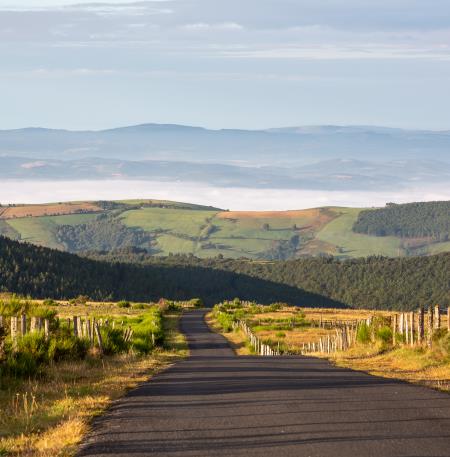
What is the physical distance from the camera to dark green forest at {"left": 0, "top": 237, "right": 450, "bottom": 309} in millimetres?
140500

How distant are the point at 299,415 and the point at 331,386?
16.4 feet

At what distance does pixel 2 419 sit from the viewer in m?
15.4

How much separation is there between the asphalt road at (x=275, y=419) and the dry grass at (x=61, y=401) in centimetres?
38

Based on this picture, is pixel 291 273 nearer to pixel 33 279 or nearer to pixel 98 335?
pixel 33 279

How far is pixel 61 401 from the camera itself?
1750cm

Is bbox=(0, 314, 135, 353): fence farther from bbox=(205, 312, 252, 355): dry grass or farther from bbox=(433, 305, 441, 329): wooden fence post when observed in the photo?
bbox=(205, 312, 252, 355): dry grass

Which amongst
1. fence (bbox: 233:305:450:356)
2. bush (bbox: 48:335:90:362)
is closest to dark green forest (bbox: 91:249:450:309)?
fence (bbox: 233:305:450:356)

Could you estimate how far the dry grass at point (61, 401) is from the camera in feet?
42.9

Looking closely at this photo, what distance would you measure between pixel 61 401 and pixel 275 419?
4.59m

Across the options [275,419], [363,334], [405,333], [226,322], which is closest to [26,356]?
[275,419]

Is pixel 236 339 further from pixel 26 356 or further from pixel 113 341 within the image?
pixel 26 356

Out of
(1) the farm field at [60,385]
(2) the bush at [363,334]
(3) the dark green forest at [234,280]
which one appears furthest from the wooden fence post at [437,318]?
(3) the dark green forest at [234,280]

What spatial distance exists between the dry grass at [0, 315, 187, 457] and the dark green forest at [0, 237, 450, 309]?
107615 millimetres

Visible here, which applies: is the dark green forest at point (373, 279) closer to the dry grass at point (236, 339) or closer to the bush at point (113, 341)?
the dry grass at point (236, 339)
